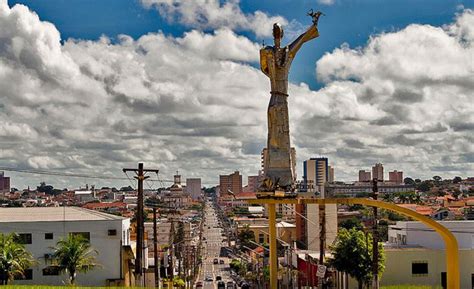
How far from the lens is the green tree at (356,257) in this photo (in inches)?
1903

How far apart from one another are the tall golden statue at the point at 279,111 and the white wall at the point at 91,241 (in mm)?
37033

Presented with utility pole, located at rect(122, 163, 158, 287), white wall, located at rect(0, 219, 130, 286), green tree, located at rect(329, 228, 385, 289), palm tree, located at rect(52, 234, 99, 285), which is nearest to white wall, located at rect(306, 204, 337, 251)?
white wall, located at rect(0, 219, 130, 286)

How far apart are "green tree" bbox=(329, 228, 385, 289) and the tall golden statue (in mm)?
27818

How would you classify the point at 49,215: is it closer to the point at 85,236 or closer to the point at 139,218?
the point at 85,236

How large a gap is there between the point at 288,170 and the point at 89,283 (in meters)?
37.8

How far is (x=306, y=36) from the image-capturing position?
829 inches

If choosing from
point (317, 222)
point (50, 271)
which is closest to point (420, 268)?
point (50, 271)

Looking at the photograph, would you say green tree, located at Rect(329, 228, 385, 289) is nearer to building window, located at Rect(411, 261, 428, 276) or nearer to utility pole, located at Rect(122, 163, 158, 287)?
building window, located at Rect(411, 261, 428, 276)

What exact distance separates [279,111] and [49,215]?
141 feet

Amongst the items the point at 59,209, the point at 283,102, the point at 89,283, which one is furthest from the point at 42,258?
the point at 283,102

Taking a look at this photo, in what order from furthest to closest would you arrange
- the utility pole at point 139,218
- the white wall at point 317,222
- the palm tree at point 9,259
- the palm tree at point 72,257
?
the white wall at point 317,222 → the palm tree at point 72,257 → the palm tree at point 9,259 → the utility pole at point 139,218

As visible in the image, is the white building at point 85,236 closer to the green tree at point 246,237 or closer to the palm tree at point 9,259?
the palm tree at point 9,259

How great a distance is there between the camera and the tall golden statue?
69.2 ft

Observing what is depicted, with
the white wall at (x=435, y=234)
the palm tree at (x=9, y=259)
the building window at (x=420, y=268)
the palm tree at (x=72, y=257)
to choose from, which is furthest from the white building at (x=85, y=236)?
the white wall at (x=435, y=234)
